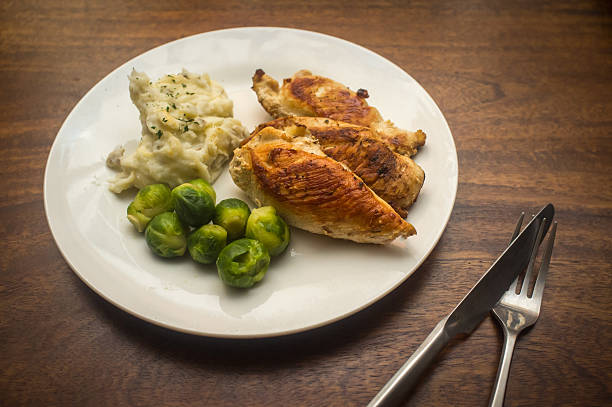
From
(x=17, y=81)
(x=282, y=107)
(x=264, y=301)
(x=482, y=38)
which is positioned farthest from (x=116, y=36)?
(x=482, y=38)

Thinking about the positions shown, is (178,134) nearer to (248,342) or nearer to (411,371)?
(248,342)

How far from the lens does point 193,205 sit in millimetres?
2652

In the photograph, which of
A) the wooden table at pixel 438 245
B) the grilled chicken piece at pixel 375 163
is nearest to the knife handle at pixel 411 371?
the wooden table at pixel 438 245

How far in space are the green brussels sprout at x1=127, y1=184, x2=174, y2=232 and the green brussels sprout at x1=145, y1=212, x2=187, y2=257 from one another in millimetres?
111

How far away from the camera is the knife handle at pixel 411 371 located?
224cm

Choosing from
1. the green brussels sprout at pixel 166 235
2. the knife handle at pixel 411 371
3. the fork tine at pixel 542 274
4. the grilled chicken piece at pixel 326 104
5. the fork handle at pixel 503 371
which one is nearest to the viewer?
the knife handle at pixel 411 371

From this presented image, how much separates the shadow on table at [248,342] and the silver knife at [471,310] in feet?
1.12

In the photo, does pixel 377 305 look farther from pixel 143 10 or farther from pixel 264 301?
pixel 143 10

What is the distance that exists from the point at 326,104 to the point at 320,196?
0.86 meters

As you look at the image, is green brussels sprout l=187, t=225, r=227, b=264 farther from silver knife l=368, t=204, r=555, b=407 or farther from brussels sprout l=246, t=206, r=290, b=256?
silver knife l=368, t=204, r=555, b=407

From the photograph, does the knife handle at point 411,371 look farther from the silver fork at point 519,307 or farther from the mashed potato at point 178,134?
the mashed potato at point 178,134

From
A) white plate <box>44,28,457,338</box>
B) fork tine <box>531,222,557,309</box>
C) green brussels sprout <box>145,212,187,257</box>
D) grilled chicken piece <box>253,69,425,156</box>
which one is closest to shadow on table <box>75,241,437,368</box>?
white plate <box>44,28,457,338</box>

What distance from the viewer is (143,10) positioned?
4523mm

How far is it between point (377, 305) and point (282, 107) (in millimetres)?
1559
